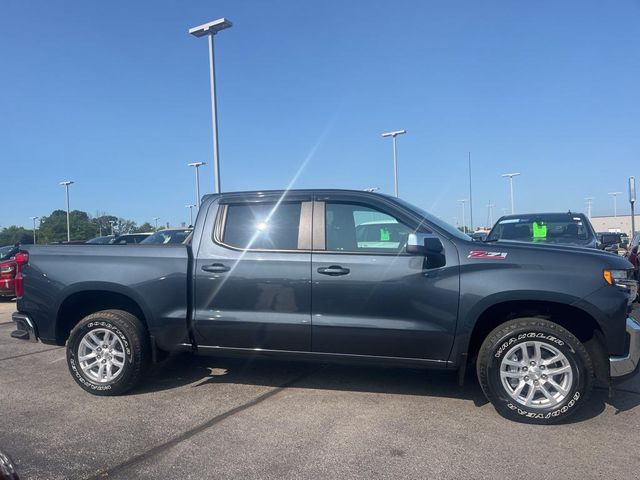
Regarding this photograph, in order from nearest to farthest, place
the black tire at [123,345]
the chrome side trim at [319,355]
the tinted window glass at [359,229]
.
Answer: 1. the chrome side trim at [319,355]
2. the tinted window glass at [359,229]
3. the black tire at [123,345]

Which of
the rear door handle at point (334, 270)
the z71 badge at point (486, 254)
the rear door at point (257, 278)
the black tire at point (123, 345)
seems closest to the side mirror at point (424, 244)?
the z71 badge at point (486, 254)

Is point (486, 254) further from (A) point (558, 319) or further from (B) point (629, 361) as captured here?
(B) point (629, 361)

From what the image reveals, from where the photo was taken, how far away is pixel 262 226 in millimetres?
4746

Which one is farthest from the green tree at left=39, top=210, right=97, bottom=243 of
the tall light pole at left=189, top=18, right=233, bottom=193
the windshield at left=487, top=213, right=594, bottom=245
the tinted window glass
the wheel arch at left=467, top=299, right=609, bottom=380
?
the wheel arch at left=467, top=299, right=609, bottom=380

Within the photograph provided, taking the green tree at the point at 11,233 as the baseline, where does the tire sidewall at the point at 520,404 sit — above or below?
below

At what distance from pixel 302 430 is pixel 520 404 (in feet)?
Answer: 5.69

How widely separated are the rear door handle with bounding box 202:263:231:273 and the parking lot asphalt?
120 cm

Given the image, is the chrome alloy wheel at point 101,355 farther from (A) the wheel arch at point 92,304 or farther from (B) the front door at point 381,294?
(B) the front door at point 381,294

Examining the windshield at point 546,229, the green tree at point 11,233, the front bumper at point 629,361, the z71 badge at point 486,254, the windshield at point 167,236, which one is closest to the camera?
the front bumper at point 629,361

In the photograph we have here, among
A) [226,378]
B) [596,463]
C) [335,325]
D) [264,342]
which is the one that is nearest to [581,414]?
[596,463]

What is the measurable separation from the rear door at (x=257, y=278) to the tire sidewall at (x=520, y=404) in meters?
1.55

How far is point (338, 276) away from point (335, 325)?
0.42 meters

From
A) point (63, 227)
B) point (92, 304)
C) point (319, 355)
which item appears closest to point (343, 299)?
point (319, 355)

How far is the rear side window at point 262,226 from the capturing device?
4.64 meters
